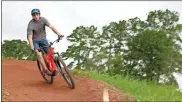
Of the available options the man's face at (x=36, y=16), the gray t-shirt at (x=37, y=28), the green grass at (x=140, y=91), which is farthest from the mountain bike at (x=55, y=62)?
the green grass at (x=140, y=91)

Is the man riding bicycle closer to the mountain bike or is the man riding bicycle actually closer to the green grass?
the mountain bike

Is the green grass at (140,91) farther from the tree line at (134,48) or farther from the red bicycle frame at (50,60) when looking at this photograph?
the tree line at (134,48)

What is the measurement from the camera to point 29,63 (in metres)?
17.4

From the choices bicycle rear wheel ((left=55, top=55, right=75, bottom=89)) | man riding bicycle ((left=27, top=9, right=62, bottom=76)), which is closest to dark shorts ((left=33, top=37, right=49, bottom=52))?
man riding bicycle ((left=27, top=9, right=62, bottom=76))

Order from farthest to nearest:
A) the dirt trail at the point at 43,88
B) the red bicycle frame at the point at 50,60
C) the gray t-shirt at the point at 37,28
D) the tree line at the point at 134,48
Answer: the tree line at the point at 134,48, the gray t-shirt at the point at 37,28, the red bicycle frame at the point at 50,60, the dirt trail at the point at 43,88

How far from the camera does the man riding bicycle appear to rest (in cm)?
1287

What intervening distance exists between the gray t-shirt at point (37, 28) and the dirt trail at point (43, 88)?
1.34 m

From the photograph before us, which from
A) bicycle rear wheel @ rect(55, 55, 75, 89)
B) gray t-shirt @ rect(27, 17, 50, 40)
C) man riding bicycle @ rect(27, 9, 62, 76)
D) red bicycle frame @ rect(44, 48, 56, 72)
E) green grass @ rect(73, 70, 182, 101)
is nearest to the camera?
green grass @ rect(73, 70, 182, 101)

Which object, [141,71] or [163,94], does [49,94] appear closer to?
[163,94]

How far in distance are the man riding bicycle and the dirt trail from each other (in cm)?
59

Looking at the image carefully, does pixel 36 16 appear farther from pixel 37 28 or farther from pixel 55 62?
pixel 55 62

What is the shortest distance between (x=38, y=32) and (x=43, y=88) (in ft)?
4.95

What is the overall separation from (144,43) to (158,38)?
6.18 feet

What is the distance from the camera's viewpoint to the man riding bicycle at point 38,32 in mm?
12868
